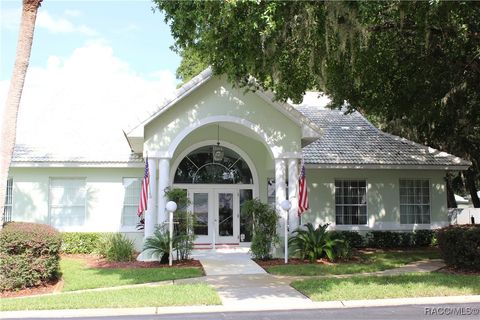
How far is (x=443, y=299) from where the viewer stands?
10.3 m

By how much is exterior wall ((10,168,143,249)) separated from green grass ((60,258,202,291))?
15.5 feet

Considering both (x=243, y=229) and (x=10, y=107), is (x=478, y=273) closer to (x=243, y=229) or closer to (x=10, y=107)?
(x=243, y=229)

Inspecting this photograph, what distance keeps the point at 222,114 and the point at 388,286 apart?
8.20 metres

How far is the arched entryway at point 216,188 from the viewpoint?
1988 centimetres

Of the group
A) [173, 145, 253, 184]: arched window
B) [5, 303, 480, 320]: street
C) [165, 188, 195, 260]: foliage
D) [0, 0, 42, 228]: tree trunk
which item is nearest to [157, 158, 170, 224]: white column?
[165, 188, 195, 260]: foliage

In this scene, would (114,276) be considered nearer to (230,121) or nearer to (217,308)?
(217,308)

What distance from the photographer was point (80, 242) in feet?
62.6

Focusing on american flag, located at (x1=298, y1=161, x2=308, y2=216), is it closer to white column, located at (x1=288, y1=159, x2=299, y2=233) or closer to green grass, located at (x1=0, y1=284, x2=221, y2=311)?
white column, located at (x1=288, y1=159, x2=299, y2=233)

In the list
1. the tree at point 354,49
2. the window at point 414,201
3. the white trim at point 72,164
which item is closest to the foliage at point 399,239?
the window at point 414,201

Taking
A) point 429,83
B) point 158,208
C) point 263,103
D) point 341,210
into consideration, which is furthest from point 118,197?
point 429,83

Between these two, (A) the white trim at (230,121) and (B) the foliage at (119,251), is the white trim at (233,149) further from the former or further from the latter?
(B) the foliage at (119,251)

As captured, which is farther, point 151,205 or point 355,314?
point 151,205

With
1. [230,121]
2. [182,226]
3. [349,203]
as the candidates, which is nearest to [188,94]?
[230,121]

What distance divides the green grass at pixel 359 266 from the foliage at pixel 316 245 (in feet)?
2.23
